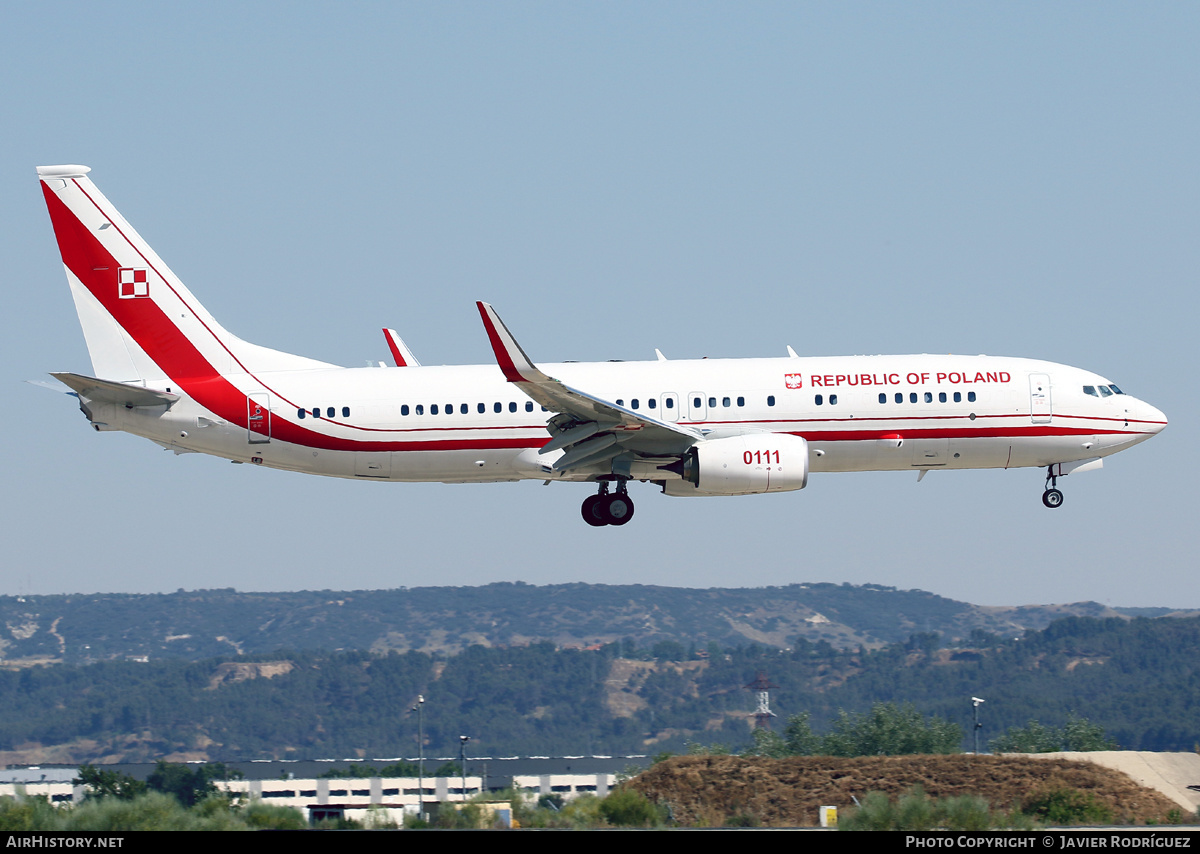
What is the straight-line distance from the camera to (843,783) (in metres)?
43.3

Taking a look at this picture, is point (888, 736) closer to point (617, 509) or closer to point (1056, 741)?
point (1056, 741)

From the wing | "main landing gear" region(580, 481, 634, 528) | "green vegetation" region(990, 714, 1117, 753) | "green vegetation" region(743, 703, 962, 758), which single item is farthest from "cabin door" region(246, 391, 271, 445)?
"green vegetation" region(990, 714, 1117, 753)

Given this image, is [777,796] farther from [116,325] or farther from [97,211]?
[97,211]

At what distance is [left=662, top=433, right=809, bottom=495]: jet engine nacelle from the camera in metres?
43.2

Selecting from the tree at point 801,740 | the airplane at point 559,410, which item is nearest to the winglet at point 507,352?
the airplane at point 559,410

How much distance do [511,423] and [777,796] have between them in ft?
46.3

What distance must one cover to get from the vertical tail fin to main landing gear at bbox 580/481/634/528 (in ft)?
34.0

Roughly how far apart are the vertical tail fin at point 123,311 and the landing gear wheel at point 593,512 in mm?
10244

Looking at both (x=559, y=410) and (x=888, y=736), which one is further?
(x=888, y=736)

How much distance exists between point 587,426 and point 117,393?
48.8 ft

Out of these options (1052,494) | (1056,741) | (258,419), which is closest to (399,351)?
(258,419)

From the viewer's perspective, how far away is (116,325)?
47000 millimetres
